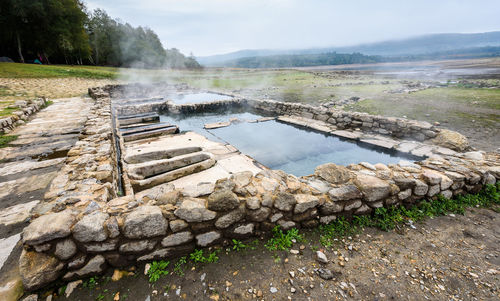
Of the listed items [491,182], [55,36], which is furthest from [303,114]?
[55,36]

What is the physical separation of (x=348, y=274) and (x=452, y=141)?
6.26m

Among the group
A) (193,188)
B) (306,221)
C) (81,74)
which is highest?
(81,74)

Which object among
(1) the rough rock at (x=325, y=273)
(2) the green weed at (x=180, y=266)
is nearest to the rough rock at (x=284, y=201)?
(1) the rough rock at (x=325, y=273)

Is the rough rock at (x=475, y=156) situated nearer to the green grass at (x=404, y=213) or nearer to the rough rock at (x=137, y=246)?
the green grass at (x=404, y=213)

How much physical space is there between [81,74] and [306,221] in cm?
3408

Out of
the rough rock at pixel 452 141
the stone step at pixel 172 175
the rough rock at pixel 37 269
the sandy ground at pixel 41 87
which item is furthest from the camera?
the sandy ground at pixel 41 87

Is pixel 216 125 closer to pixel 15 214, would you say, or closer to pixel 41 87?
pixel 15 214

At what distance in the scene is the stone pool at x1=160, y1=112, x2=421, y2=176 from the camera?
5.85 metres

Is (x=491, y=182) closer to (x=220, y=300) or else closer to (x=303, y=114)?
(x=220, y=300)

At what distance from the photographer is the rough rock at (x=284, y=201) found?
2.60m

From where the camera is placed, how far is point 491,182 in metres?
3.68

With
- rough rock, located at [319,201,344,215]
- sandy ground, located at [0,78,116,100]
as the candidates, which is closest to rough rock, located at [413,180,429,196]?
rough rock, located at [319,201,344,215]

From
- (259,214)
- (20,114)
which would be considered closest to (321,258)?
(259,214)

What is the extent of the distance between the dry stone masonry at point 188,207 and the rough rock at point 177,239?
0.04 ft
